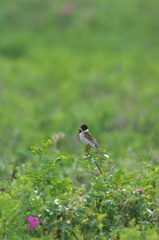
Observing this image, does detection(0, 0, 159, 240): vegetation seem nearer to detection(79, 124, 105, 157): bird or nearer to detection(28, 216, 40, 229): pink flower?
detection(28, 216, 40, 229): pink flower

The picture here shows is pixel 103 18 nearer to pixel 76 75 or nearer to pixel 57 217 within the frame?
pixel 76 75

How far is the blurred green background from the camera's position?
12766 mm

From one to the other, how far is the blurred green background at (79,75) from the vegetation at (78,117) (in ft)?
0.14

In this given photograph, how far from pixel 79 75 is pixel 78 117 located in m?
5.18

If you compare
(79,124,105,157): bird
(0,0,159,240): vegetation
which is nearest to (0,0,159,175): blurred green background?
(0,0,159,240): vegetation

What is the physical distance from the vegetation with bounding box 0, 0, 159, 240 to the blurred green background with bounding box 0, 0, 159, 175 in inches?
1.7

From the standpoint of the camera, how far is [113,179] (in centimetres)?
504

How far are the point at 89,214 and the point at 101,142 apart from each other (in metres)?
7.48

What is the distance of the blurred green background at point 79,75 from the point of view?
1277cm

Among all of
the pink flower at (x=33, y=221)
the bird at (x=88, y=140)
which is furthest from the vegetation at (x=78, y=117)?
the bird at (x=88, y=140)

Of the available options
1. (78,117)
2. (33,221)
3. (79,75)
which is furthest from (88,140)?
(79,75)

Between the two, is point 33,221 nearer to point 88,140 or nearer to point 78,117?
point 88,140

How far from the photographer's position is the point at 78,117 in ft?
47.0

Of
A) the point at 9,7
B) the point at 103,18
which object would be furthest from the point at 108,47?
the point at 9,7
